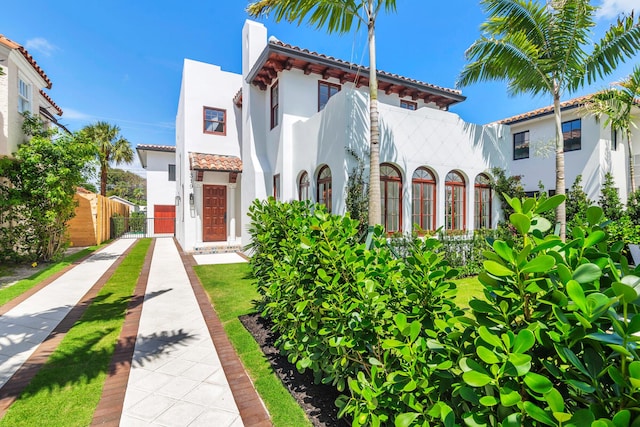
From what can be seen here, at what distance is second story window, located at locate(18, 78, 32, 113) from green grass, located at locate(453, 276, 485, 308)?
2000cm

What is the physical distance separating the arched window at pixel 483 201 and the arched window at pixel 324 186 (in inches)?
257

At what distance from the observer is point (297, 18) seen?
29.5 ft

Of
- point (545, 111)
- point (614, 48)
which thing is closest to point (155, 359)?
point (614, 48)

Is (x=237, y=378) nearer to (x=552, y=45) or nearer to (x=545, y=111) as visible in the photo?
(x=552, y=45)

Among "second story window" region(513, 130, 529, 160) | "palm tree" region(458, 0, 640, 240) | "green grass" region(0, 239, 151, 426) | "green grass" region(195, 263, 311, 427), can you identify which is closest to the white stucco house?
"second story window" region(513, 130, 529, 160)

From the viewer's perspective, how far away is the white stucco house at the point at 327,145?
10484 millimetres

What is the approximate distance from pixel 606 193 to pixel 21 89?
30.5m

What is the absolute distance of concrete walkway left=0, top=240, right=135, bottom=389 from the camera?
201 inches

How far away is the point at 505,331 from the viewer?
153 centimetres

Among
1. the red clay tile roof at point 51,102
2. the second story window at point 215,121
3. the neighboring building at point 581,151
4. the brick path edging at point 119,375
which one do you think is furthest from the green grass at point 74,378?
the neighboring building at point 581,151

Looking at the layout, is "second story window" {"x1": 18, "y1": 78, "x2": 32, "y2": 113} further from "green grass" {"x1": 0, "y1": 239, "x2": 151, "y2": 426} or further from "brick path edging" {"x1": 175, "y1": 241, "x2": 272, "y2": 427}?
"brick path edging" {"x1": 175, "y1": 241, "x2": 272, "y2": 427}

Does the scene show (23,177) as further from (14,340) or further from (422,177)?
(422,177)

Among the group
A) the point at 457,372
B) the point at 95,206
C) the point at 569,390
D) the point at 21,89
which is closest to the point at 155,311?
the point at 457,372

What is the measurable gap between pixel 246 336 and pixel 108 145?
112 ft
